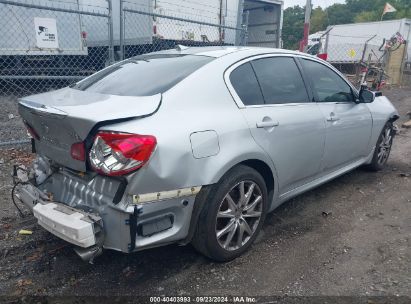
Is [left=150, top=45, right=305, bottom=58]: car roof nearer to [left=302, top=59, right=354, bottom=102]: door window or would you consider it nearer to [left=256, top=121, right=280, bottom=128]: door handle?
[left=302, top=59, right=354, bottom=102]: door window

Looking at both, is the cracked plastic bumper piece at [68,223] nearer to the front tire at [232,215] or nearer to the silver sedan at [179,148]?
the silver sedan at [179,148]

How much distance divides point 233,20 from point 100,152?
32.3 ft

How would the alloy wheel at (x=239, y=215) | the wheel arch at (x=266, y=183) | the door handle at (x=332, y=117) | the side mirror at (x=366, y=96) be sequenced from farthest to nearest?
the side mirror at (x=366, y=96), the door handle at (x=332, y=117), the alloy wheel at (x=239, y=215), the wheel arch at (x=266, y=183)

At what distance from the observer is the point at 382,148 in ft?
17.1

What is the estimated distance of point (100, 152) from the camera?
7.79 ft

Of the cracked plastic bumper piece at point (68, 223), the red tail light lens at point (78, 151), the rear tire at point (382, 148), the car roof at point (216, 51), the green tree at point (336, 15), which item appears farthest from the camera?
the green tree at point (336, 15)

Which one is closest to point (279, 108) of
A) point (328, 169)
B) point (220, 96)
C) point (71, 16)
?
point (220, 96)

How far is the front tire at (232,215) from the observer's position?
2.73 m

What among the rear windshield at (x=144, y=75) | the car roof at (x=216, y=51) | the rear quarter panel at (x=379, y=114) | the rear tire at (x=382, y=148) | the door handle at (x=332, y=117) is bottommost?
the rear tire at (x=382, y=148)

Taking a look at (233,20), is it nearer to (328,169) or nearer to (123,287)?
(328,169)

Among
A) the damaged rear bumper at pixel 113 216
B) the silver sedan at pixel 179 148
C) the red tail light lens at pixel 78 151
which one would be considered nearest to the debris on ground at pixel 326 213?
the silver sedan at pixel 179 148

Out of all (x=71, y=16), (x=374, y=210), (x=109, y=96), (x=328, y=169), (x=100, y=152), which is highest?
(x=71, y=16)

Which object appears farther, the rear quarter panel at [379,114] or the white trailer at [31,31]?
the white trailer at [31,31]

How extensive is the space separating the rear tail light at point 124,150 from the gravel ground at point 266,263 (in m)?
1.00
